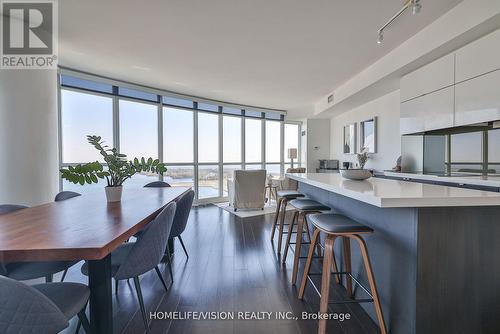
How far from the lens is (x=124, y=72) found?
4238 millimetres

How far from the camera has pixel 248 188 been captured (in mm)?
5281

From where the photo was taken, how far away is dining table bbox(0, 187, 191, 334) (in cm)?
103

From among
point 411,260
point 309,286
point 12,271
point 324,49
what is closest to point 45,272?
point 12,271

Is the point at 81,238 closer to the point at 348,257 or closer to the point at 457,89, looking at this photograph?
the point at 348,257

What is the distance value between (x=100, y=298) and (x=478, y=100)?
359 centimetres

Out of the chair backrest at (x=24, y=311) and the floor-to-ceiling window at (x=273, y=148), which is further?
the floor-to-ceiling window at (x=273, y=148)

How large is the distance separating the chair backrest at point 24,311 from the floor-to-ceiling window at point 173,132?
360 cm

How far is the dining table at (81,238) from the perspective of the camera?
3.37 feet

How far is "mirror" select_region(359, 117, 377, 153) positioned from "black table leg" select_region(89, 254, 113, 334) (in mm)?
5282

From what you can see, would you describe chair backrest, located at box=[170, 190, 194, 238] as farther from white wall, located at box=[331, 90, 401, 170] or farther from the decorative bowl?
white wall, located at box=[331, 90, 401, 170]

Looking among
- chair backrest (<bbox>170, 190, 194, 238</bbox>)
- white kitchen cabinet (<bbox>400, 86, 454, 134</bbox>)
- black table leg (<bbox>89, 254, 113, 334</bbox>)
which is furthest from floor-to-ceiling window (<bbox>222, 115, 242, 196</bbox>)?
black table leg (<bbox>89, 254, 113, 334</bbox>)

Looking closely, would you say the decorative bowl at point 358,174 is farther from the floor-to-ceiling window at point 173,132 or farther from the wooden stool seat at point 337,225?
the floor-to-ceiling window at point 173,132

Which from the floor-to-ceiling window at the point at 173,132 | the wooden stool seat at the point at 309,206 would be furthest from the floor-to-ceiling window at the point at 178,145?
the wooden stool seat at the point at 309,206

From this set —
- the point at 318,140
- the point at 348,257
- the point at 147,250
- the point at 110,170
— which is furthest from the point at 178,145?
the point at 348,257
